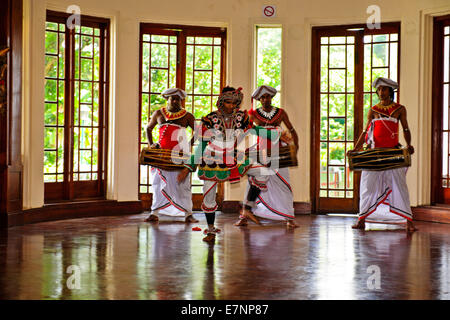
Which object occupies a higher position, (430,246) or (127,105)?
(127,105)

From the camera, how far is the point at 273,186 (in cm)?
770

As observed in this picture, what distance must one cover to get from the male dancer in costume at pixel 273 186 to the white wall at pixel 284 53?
1391 millimetres

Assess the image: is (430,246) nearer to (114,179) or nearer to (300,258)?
(300,258)

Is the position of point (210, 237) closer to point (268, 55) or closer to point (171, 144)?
point (171, 144)

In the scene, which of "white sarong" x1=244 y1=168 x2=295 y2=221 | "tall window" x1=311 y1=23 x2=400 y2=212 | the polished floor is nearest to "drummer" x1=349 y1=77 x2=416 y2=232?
the polished floor

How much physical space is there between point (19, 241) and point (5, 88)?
71.8 inches

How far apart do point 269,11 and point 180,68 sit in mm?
1480

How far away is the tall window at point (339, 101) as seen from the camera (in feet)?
29.5

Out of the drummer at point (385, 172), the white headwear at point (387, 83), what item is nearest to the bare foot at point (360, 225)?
the drummer at point (385, 172)

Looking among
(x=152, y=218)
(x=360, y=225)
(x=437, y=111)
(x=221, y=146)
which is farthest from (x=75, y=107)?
(x=437, y=111)

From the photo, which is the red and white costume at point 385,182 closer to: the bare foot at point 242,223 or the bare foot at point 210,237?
the bare foot at point 242,223

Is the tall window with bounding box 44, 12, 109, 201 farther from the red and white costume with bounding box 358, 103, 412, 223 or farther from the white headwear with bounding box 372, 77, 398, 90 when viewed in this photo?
the white headwear with bounding box 372, 77, 398, 90

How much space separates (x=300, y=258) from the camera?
18.0ft

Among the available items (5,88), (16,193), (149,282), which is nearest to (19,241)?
(16,193)
